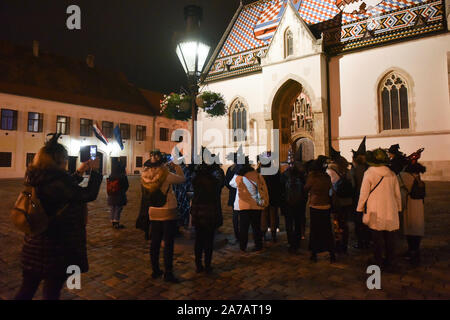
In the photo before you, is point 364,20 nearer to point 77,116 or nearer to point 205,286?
point 205,286

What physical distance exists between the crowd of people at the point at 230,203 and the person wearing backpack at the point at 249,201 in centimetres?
2

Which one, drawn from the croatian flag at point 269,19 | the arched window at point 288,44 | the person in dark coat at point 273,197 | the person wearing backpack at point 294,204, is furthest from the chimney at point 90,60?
the person wearing backpack at point 294,204

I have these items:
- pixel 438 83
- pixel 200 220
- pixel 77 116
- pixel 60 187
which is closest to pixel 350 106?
pixel 438 83

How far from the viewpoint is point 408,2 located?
16125 millimetres

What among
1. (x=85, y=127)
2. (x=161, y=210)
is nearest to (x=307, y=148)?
(x=161, y=210)

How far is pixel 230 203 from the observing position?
249 inches

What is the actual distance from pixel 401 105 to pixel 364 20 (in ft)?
19.4

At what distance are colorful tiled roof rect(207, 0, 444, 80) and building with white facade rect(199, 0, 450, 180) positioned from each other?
0.07 m

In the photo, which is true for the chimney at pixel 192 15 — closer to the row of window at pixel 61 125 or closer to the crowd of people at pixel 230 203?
the crowd of people at pixel 230 203

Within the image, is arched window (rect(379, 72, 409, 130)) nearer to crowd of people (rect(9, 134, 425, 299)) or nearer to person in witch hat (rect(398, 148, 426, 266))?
crowd of people (rect(9, 134, 425, 299))

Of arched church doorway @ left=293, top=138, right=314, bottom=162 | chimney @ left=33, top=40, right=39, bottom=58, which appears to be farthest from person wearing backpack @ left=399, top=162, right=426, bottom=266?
chimney @ left=33, top=40, right=39, bottom=58

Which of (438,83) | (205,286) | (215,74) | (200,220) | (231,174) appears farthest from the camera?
(215,74)

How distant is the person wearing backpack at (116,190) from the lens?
6.66 metres

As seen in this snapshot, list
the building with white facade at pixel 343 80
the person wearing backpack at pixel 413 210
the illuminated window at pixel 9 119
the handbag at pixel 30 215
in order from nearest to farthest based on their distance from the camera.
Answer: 1. the handbag at pixel 30 215
2. the person wearing backpack at pixel 413 210
3. the building with white facade at pixel 343 80
4. the illuminated window at pixel 9 119
